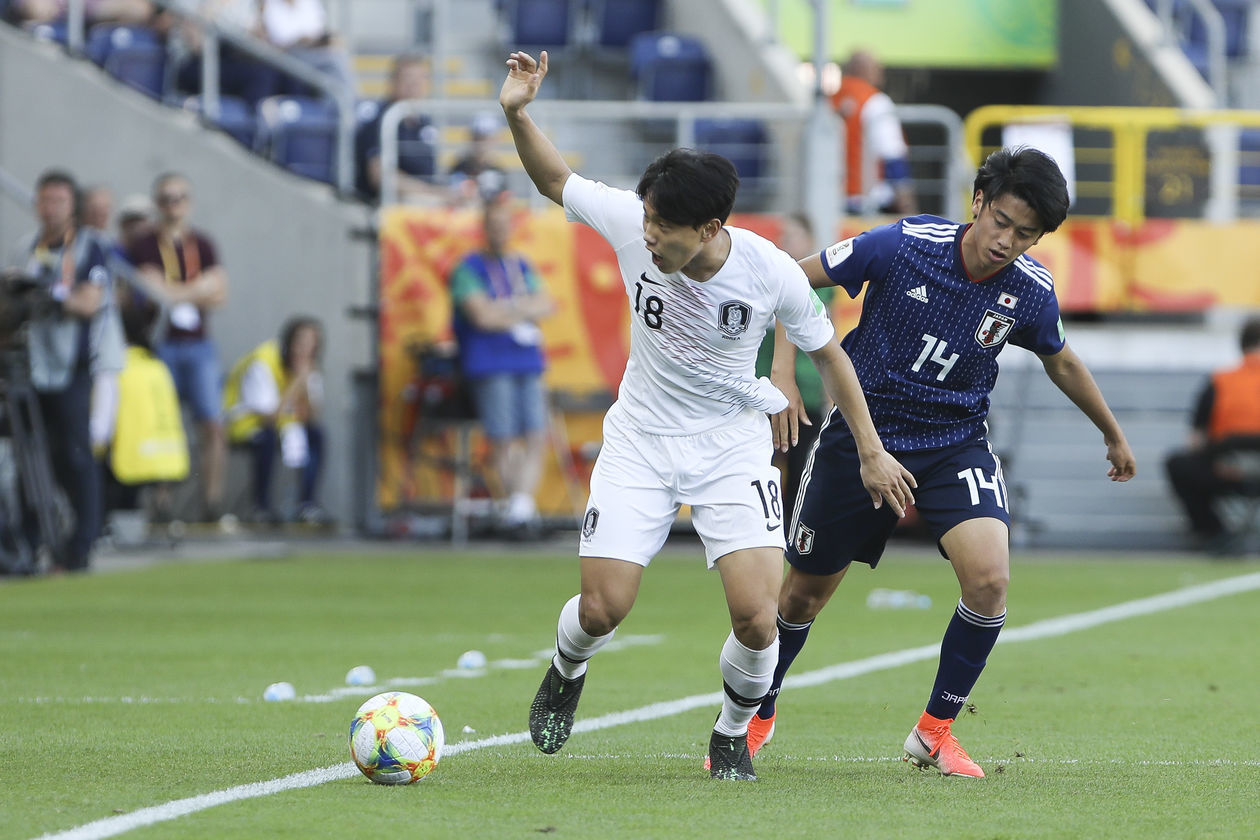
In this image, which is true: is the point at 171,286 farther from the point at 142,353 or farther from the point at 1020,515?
the point at 1020,515

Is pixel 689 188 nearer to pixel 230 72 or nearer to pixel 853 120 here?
pixel 853 120

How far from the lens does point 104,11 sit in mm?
19656

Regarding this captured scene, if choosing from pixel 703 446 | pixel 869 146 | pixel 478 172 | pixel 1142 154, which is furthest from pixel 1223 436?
pixel 703 446

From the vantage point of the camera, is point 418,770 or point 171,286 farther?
point 171,286

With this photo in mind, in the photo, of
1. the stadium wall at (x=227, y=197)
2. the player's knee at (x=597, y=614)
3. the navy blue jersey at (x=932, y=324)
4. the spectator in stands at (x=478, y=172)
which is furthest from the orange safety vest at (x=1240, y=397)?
the player's knee at (x=597, y=614)

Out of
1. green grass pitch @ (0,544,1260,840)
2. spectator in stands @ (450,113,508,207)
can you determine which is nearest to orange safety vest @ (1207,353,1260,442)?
green grass pitch @ (0,544,1260,840)

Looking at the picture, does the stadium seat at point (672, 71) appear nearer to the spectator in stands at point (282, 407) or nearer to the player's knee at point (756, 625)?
the spectator in stands at point (282, 407)

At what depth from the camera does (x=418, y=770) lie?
5.77 m

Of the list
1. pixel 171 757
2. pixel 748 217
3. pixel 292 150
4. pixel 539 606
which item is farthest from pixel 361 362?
pixel 171 757

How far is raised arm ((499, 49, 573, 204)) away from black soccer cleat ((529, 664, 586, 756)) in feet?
5.02

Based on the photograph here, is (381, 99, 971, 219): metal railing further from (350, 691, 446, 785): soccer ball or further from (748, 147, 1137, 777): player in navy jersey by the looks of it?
(350, 691, 446, 785): soccer ball

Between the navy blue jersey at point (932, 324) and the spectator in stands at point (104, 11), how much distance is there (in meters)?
14.4

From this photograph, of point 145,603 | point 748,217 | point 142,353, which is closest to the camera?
point 145,603

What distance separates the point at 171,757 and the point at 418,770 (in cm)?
97
